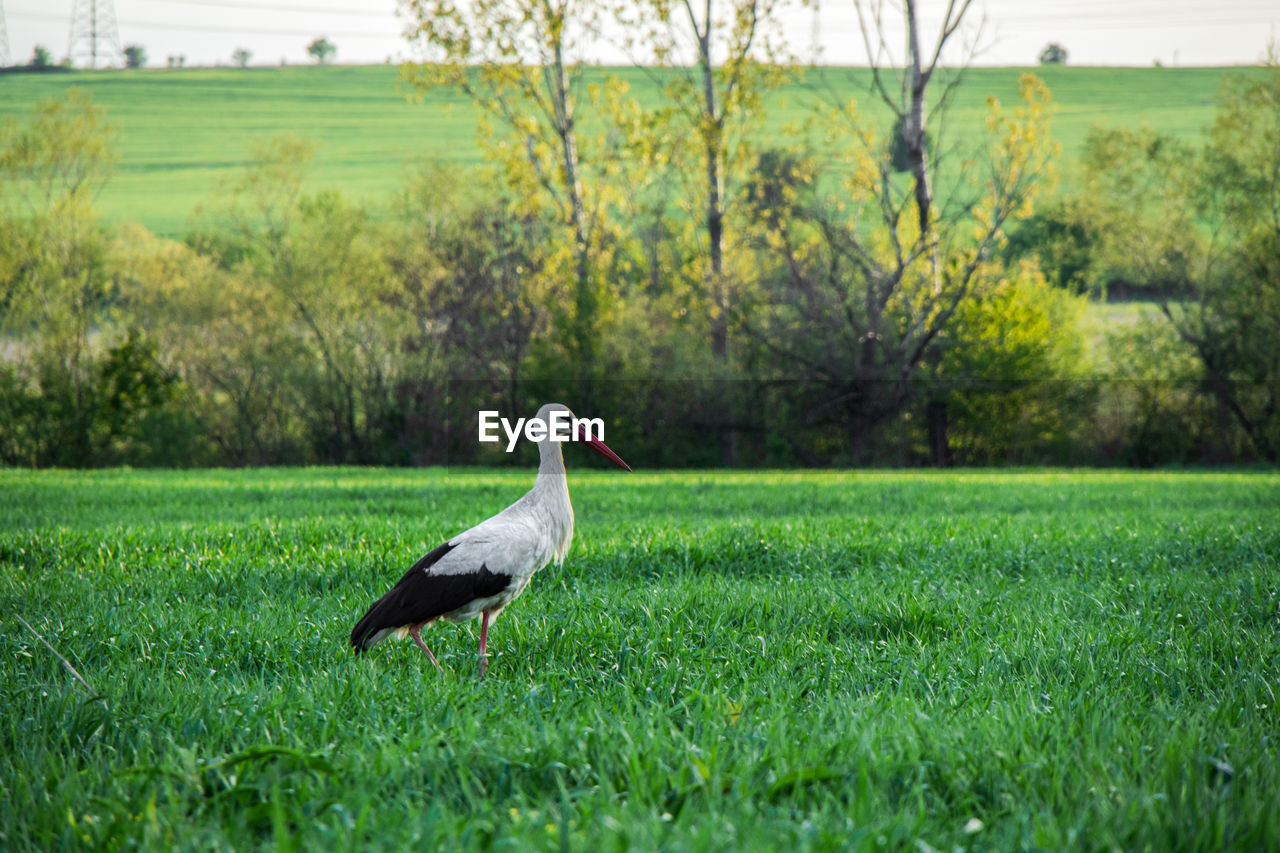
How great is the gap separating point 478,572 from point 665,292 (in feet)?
77.1

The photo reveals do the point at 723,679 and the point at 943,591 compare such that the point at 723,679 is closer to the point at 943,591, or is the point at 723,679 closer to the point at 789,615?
the point at 789,615

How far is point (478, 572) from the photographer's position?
4551mm

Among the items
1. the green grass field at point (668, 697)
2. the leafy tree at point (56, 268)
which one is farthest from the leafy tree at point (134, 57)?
the green grass field at point (668, 697)

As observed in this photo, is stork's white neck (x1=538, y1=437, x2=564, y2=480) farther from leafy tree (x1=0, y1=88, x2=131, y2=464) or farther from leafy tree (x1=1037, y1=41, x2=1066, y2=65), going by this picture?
leafy tree (x1=1037, y1=41, x2=1066, y2=65)

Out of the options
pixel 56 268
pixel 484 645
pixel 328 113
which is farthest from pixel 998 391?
pixel 328 113

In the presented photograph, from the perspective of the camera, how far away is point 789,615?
547cm

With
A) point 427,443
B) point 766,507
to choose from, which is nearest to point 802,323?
point 427,443

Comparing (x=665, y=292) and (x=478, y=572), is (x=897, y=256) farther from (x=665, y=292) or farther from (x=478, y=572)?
(x=478, y=572)

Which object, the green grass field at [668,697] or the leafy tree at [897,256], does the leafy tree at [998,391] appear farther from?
the green grass field at [668,697]

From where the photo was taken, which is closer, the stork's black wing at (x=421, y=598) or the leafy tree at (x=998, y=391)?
the stork's black wing at (x=421, y=598)

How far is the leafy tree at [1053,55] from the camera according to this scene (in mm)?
78500

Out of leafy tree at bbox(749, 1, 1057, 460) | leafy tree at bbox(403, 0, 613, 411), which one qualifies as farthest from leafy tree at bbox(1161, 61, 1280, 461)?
leafy tree at bbox(403, 0, 613, 411)

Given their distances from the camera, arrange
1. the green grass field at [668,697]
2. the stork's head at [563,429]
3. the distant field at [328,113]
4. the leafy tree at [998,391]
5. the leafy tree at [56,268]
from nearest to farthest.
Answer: the green grass field at [668,697], the stork's head at [563,429], the leafy tree at [998,391], the leafy tree at [56,268], the distant field at [328,113]

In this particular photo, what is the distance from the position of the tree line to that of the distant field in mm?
23879
